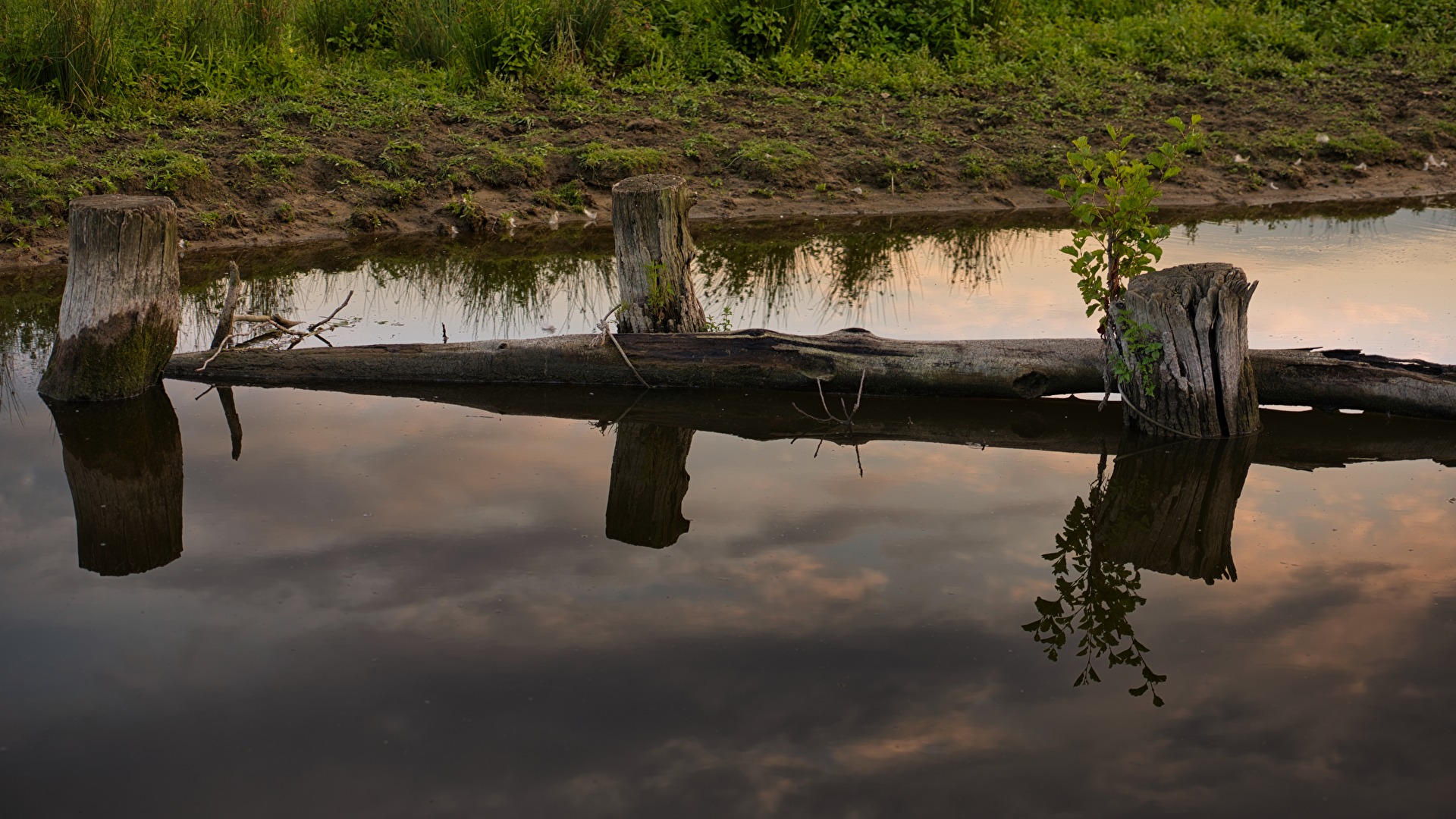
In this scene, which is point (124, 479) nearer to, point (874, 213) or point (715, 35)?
point (874, 213)

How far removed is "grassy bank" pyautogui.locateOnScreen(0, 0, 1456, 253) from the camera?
10539 mm

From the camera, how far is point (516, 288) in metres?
8.77

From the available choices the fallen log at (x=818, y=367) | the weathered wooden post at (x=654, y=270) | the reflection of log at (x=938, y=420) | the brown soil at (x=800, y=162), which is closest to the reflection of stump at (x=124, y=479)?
the fallen log at (x=818, y=367)

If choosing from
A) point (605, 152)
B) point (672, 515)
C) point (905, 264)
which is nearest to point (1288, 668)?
point (672, 515)

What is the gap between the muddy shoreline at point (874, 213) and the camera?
396 inches

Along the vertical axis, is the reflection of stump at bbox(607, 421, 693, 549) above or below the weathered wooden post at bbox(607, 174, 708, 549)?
below

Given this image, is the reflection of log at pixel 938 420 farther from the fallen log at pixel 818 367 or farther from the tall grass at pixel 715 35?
the tall grass at pixel 715 35

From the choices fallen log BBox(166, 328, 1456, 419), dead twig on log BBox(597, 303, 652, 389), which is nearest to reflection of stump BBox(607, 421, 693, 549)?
dead twig on log BBox(597, 303, 652, 389)

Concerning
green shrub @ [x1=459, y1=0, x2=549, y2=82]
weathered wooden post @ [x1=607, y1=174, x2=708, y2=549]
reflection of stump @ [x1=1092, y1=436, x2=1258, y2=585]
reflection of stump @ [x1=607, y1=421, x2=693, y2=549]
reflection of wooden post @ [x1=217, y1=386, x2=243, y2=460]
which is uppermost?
green shrub @ [x1=459, y1=0, x2=549, y2=82]

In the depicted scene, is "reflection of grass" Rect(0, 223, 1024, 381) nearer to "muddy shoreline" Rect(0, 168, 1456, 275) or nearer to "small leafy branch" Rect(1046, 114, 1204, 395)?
"muddy shoreline" Rect(0, 168, 1456, 275)

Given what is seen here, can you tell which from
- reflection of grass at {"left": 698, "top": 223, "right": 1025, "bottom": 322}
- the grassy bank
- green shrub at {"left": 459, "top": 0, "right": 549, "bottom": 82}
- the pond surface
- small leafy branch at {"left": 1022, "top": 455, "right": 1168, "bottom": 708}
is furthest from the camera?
green shrub at {"left": 459, "top": 0, "right": 549, "bottom": 82}

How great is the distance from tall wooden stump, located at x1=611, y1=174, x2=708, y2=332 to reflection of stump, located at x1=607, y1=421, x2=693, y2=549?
0.80 meters

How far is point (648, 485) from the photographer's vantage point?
18.0 feet

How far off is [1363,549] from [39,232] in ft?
28.8
